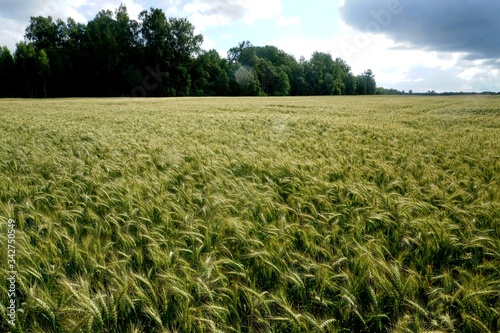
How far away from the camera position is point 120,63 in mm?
68188

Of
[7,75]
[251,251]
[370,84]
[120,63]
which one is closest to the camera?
[251,251]

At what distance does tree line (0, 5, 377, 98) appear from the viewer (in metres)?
61.1

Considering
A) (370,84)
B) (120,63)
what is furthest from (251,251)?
(370,84)

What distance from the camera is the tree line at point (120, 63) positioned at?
6106cm

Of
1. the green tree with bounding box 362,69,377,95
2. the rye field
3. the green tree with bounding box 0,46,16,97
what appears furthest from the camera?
the green tree with bounding box 362,69,377,95

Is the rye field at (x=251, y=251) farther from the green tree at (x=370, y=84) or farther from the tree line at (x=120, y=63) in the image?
the green tree at (x=370, y=84)

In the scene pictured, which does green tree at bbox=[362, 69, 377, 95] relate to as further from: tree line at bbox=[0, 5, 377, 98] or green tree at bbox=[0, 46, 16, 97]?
green tree at bbox=[0, 46, 16, 97]

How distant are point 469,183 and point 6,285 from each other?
4.19 meters

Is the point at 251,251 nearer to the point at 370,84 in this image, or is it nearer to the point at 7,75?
the point at 7,75

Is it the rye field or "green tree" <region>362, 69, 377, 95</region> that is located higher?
"green tree" <region>362, 69, 377, 95</region>

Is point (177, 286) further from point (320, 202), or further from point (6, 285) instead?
point (320, 202)

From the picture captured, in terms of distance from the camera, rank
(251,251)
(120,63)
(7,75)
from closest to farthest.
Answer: (251,251) → (7,75) → (120,63)

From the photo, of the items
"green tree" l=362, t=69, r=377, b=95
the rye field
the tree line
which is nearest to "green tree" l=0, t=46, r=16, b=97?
the tree line

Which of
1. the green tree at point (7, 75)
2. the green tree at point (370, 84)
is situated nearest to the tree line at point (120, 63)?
the green tree at point (7, 75)
